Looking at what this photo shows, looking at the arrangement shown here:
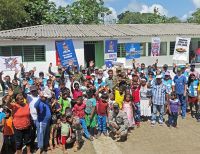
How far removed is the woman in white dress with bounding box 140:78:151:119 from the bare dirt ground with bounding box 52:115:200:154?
42cm

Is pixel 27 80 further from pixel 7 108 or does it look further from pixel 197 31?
pixel 197 31

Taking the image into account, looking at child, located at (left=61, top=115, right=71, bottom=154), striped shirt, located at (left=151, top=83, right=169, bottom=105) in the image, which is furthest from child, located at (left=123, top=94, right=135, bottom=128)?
child, located at (left=61, top=115, right=71, bottom=154)

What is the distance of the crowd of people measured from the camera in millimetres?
8328

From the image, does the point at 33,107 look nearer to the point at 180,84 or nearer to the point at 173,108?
the point at 173,108

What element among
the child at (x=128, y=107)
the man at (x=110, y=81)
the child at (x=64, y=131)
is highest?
the man at (x=110, y=81)

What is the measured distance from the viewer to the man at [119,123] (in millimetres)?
9500

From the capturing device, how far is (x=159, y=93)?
415 inches

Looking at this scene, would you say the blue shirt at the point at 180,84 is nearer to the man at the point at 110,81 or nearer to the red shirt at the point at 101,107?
the man at the point at 110,81

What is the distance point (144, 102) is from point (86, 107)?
2204 mm

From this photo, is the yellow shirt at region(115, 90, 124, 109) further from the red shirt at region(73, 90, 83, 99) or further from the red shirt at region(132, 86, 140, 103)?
the red shirt at region(73, 90, 83, 99)

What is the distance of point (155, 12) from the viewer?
46.0m

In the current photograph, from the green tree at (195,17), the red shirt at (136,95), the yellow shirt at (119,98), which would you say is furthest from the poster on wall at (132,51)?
the green tree at (195,17)

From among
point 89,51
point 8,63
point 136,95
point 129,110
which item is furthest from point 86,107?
point 89,51

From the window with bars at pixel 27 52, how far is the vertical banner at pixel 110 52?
380 centimetres
